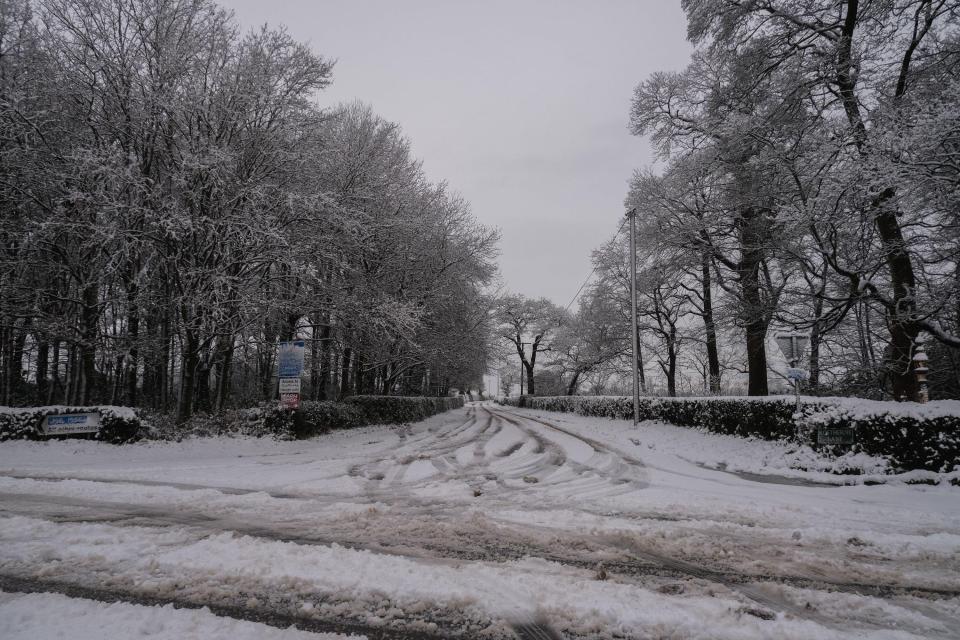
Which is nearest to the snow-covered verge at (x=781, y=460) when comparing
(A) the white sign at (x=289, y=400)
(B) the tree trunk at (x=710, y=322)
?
(B) the tree trunk at (x=710, y=322)

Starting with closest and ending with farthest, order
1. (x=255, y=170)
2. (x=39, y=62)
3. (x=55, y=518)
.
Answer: (x=55, y=518), (x=39, y=62), (x=255, y=170)

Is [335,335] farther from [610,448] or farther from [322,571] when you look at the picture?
[322,571]

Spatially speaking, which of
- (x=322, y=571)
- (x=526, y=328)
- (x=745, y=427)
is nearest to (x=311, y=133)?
(x=322, y=571)

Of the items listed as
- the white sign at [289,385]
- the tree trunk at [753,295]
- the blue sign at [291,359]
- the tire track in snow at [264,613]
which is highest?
the tree trunk at [753,295]

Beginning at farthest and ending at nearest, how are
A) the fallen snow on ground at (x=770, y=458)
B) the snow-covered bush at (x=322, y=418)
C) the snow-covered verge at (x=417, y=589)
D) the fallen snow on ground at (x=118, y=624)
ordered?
the snow-covered bush at (x=322, y=418), the fallen snow on ground at (x=770, y=458), the snow-covered verge at (x=417, y=589), the fallen snow on ground at (x=118, y=624)

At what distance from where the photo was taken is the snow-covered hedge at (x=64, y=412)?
989cm

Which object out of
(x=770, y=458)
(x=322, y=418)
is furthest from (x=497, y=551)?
(x=322, y=418)

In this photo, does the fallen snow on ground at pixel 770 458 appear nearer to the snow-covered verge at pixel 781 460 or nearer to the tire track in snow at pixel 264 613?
the snow-covered verge at pixel 781 460

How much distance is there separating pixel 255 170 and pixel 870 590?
14.5 metres

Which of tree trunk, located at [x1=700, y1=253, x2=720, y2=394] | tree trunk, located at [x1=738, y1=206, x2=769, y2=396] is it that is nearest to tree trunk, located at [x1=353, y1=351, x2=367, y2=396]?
tree trunk, located at [x1=700, y1=253, x2=720, y2=394]

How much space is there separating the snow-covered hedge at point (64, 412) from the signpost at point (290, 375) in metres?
3.19

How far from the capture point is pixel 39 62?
459 inches

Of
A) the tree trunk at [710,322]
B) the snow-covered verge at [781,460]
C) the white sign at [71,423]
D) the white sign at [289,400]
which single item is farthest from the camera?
the tree trunk at [710,322]

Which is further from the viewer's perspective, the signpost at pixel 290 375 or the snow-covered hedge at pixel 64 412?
the signpost at pixel 290 375
